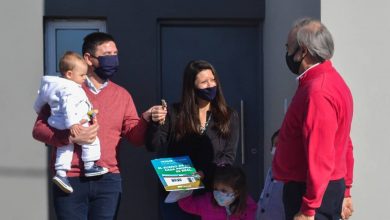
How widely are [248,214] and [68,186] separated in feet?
4.23

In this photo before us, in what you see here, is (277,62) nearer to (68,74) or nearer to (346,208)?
(346,208)

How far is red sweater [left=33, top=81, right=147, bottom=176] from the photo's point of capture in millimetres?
3689

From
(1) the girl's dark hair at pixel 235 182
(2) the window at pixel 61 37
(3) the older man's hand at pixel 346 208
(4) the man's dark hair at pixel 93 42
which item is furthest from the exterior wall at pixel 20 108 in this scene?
(3) the older man's hand at pixel 346 208

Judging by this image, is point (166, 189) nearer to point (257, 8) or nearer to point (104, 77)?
point (104, 77)

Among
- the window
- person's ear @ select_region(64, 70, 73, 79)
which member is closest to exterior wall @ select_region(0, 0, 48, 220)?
the window

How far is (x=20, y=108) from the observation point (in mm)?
5223

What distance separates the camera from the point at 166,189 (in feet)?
12.6

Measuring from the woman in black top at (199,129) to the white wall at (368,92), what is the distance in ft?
3.12

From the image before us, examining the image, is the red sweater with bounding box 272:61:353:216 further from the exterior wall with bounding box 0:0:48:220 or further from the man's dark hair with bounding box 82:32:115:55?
the exterior wall with bounding box 0:0:48:220

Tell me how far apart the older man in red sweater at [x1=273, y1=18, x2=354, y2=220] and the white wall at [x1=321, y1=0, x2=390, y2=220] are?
1065 mm

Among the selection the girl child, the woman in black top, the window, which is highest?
the window

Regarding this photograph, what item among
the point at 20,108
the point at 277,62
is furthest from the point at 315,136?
the point at 20,108

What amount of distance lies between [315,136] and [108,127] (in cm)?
147

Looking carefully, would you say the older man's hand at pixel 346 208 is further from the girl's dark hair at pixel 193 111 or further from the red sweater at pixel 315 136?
the girl's dark hair at pixel 193 111
